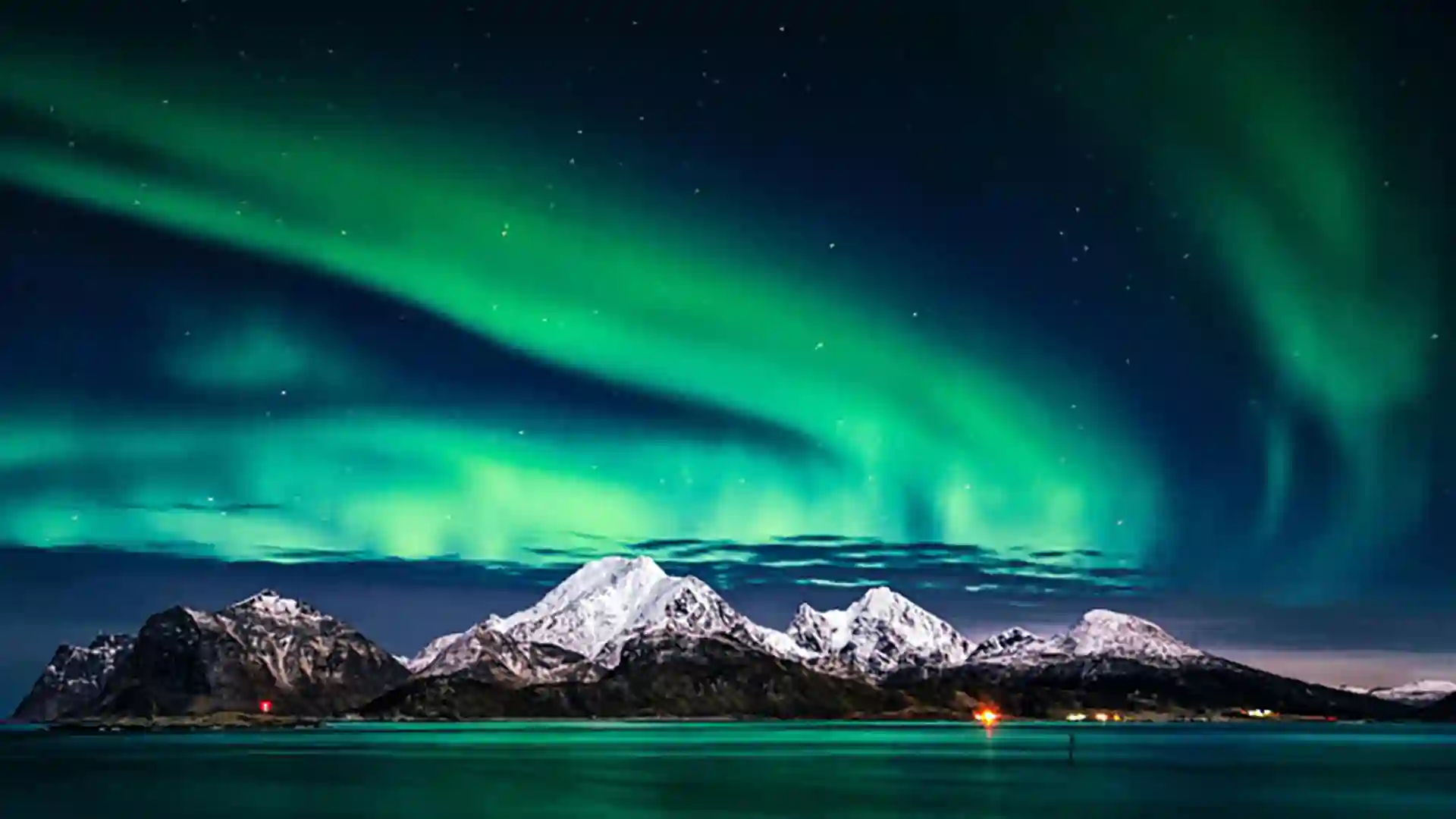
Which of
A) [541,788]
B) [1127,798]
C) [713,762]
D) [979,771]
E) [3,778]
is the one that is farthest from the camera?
[713,762]

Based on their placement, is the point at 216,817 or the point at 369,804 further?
the point at 369,804

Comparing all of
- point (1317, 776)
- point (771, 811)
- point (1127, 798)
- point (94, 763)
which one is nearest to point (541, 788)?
point (771, 811)

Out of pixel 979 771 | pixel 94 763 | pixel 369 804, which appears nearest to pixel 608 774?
pixel 979 771

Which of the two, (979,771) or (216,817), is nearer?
(216,817)

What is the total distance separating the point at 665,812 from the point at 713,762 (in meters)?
92.1

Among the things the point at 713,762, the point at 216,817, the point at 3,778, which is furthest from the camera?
the point at 713,762

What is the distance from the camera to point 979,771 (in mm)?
159500

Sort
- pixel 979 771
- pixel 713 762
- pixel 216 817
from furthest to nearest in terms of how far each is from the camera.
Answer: pixel 713 762, pixel 979 771, pixel 216 817

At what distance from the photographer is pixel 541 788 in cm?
12075

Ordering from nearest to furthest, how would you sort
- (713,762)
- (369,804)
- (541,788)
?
(369,804), (541,788), (713,762)

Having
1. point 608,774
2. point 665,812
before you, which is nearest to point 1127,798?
point 665,812

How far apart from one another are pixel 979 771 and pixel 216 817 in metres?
94.0

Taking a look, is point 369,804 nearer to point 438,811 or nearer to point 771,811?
point 438,811

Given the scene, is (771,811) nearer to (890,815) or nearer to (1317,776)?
(890,815)
